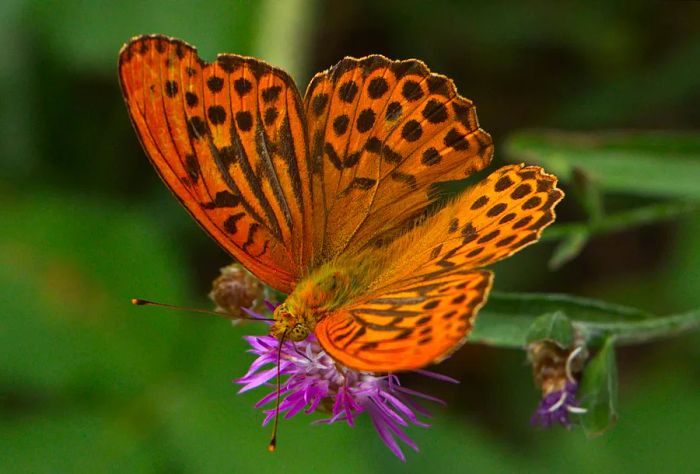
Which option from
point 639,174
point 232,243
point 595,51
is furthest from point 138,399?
point 595,51

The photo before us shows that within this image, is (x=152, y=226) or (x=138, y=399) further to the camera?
(x=152, y=226)

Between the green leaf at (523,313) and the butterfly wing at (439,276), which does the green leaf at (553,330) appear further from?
the butterfly wing at (439,276)

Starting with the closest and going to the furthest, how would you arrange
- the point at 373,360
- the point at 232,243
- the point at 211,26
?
the point at 373,360, the point at 232,243, the point at 211,26

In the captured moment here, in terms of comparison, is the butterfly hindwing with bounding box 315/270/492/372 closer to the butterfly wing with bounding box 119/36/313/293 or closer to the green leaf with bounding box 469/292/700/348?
the butterfly wing with bounding box 119/36/313/293

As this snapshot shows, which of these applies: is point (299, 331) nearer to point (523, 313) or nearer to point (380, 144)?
point (380, 144)

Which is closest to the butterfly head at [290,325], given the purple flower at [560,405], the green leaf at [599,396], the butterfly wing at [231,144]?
the butterfly wing at [231,144]

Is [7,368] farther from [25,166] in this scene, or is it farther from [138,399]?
[25,166]
